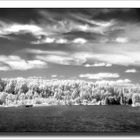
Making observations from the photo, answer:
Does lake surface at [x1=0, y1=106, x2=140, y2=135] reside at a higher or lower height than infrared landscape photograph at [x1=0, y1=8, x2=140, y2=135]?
lower

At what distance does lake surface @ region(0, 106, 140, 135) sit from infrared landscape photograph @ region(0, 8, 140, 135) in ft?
0.04

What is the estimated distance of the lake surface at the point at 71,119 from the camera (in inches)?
127

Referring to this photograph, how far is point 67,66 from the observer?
136 inches

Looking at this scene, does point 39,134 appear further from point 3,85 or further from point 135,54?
point 135,54

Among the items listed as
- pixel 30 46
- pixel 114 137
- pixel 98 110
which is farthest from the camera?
pixel 98 110

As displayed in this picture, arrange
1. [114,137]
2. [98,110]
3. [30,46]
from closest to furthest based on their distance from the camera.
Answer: [114,137], [30,46], [98,110]

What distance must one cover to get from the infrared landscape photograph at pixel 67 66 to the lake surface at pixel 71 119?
13 mm

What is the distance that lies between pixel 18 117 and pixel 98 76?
3.96 ft

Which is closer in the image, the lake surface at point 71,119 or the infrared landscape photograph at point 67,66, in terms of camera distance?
the lake surface at point 71,119

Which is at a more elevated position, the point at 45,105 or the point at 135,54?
the point at 135,54

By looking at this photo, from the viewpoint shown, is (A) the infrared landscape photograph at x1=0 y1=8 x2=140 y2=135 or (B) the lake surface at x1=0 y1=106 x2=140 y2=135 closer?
(B) the lake surface at x1=0 y1=106 x2=140 y2=135

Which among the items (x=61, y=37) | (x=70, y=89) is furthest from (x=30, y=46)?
(x=70, y=89)

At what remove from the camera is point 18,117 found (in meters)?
3.43

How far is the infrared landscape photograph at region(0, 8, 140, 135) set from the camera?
3.33m
